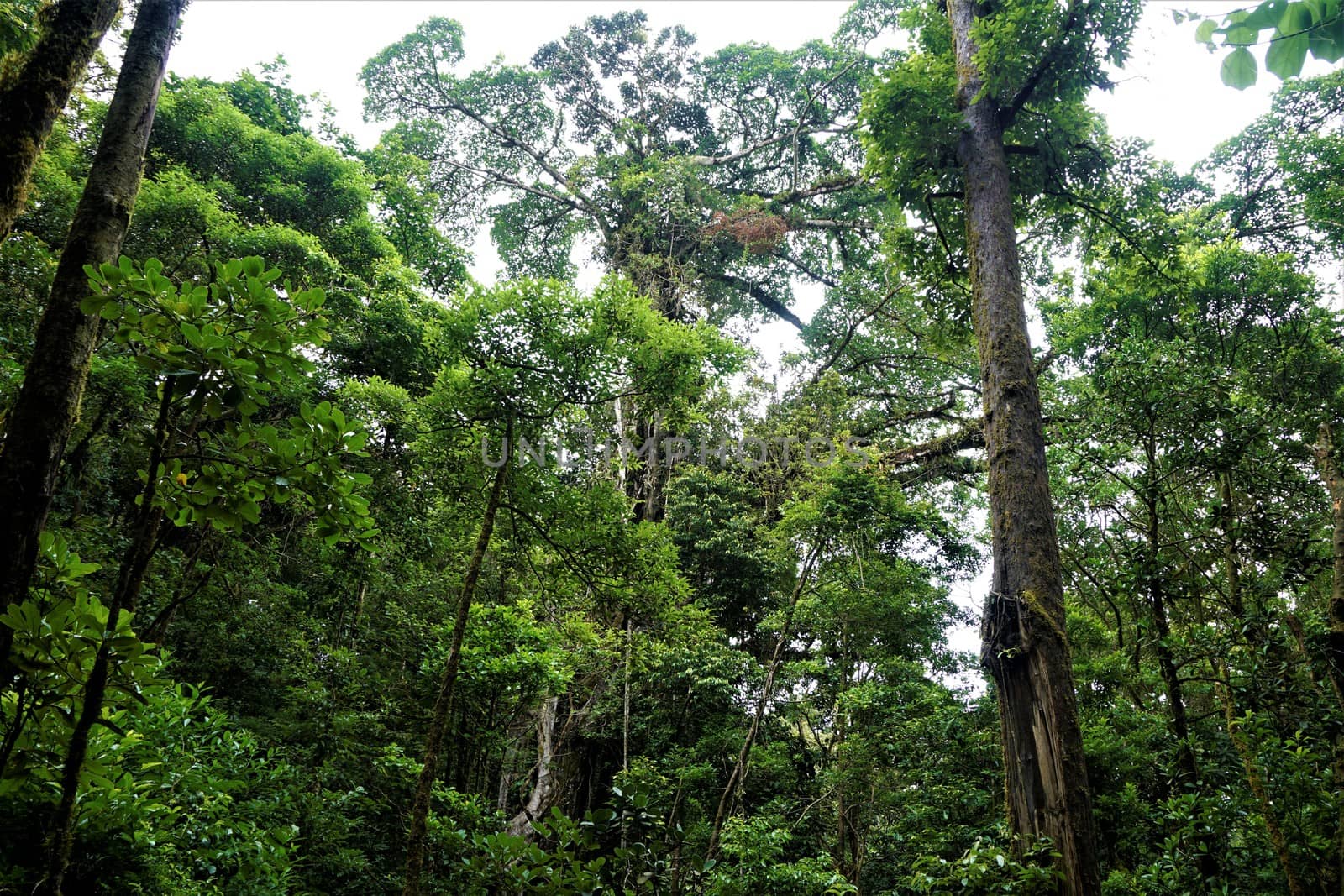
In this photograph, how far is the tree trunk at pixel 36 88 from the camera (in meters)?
2.60

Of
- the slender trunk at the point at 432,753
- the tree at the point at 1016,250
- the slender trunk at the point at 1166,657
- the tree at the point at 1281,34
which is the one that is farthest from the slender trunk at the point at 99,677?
the slender trunk at the point at 1166,657

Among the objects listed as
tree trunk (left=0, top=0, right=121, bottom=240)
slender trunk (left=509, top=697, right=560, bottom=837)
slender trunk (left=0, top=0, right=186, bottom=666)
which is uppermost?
tree trunk (left=0, top=0, right=121, bottom=240)

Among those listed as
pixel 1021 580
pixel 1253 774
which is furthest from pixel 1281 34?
pixel 1253 774

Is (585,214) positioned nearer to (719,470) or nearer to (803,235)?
(803,235)

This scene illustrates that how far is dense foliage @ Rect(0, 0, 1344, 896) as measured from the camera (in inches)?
82.0

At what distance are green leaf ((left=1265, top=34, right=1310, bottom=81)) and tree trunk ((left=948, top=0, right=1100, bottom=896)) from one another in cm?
213

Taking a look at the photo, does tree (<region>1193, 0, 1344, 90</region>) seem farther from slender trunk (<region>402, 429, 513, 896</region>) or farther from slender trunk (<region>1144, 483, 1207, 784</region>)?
slender trunk (<region>1144, 483, 1207, 784</region>)

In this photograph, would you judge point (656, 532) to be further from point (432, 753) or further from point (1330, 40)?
point (1330, 40)

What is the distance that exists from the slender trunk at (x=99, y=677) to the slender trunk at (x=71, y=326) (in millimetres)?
170

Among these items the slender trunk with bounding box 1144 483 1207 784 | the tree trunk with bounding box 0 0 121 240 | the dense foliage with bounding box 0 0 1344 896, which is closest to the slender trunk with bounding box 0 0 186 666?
the dense foliage with bounding box 0 0 1344 896

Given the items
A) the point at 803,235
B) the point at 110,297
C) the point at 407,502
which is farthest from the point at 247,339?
the point at 803,235

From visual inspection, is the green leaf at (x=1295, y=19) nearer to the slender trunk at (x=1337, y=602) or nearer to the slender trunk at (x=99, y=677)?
the slender trunk at (x=99, y=677)

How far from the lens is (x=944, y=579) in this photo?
11344 mm

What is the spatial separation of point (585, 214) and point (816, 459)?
8.81m
